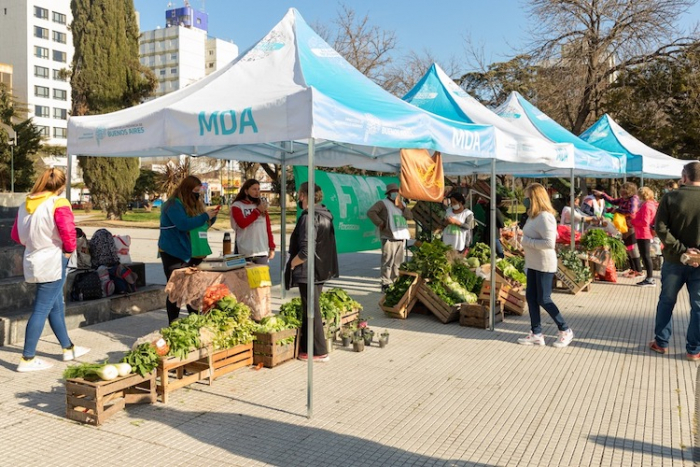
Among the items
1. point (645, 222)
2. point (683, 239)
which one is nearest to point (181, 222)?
point (683, 239)

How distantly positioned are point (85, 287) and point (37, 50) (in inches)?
3689

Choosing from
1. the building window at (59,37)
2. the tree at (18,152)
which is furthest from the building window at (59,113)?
the tree at (18,152)

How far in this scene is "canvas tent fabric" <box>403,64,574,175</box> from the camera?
8492 millimetres

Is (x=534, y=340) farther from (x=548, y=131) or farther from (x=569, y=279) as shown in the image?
(x=548, y=131)

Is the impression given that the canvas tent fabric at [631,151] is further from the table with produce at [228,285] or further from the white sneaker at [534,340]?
the table with produce at [228,285]

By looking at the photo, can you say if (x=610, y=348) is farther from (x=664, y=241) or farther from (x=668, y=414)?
(x=668, y=414)

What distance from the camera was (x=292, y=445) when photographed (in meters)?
4.20

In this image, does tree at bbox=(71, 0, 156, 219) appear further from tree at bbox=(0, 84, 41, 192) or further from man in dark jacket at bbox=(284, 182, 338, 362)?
man in dark jacket at bbox=(284, 182, 338, 362)

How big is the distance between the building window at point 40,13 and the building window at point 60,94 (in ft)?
34.7

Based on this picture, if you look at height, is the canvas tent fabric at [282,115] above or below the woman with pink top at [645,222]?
A: above

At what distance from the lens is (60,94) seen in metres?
90.8

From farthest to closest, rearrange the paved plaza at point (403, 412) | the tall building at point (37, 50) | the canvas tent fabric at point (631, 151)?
the tall building at point (37, 50)
the canvas tent fabric at point (631, 151)
the paved plaza at point (403, 412)

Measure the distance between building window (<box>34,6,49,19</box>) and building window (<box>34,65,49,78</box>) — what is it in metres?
7.21

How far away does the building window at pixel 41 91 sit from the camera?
287ft
